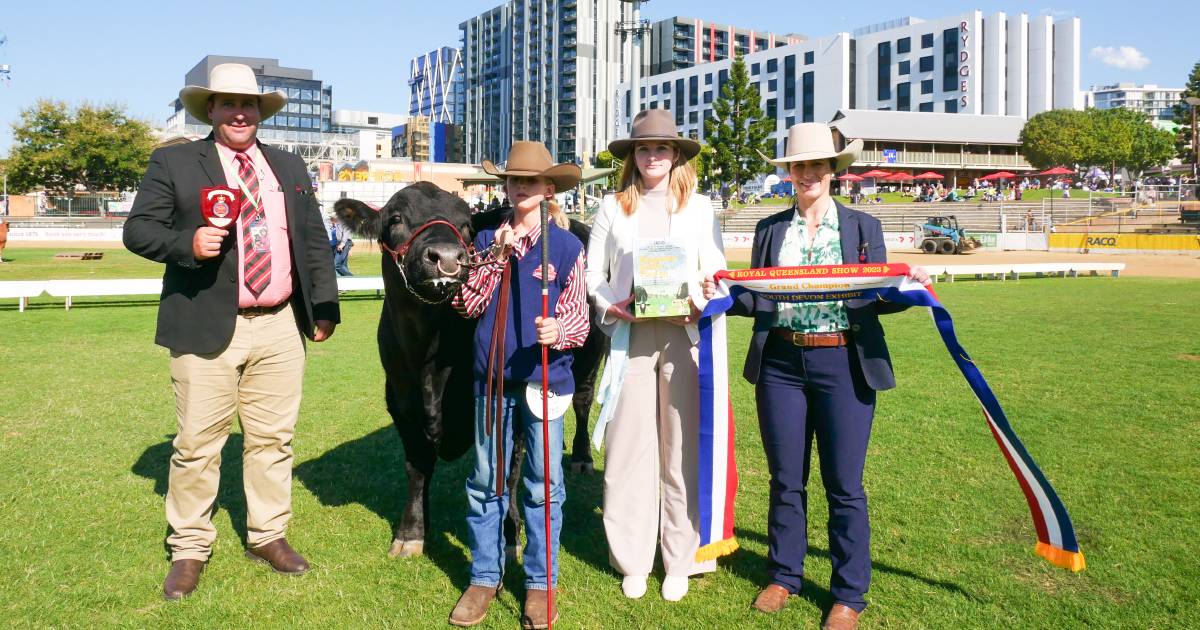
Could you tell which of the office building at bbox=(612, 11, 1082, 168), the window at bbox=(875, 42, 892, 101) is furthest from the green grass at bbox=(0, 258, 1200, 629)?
the window at bbox=(875, 42, 892, 101)

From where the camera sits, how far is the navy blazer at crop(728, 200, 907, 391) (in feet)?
12.0

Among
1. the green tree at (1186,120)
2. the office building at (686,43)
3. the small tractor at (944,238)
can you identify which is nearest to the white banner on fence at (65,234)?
the small tractor at (944,238)

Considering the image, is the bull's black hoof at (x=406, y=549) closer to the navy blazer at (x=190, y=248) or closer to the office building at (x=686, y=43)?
the navy blazer at (x=190, y=248)

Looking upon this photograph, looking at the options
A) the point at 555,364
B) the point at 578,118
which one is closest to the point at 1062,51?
the point at 578,118

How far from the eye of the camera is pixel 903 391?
336 inches

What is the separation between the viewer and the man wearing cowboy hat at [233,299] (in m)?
3.95

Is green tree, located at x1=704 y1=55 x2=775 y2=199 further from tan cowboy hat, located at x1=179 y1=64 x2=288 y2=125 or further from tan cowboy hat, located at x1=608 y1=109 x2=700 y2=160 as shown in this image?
tan cowboy hat, located at x1=179 y1=64 x2=288 y2=125

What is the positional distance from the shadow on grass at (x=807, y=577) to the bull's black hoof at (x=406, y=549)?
164cm

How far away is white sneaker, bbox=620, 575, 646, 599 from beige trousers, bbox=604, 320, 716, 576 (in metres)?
0.03

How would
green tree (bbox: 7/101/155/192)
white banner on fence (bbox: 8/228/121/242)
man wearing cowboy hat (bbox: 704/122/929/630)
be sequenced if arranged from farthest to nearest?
green tree (bbox: 7/101/155/192), white banner on fence (bbox: 8/228/121/242), man wearing cowboy hat (bbox: 704/122/929/630)

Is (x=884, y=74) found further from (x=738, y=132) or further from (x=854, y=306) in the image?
(x=854, y=306)

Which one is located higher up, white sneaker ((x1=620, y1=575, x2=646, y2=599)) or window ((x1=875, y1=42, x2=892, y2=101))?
window ((x1=875, y1=42, x2=892, y2=101))

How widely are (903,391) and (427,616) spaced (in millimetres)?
6167

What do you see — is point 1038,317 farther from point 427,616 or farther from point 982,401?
point 427,616
